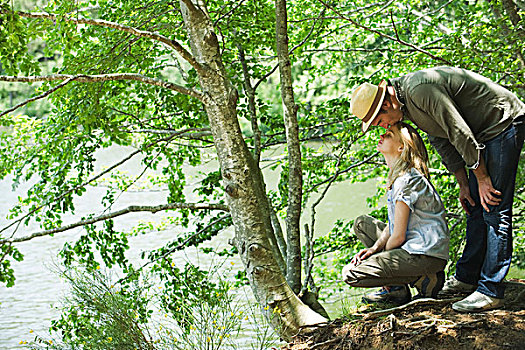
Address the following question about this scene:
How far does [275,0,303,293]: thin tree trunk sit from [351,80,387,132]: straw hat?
2.21ft

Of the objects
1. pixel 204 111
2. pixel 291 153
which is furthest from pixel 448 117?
pixel 204 111

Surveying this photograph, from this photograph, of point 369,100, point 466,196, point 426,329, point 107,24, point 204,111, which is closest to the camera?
point 426,329

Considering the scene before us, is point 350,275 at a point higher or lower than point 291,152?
lower

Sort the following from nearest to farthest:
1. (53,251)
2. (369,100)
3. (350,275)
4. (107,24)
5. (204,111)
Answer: (107,24), (369,100), (350,275), (204,111), (53,251)

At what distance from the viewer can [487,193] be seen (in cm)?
300

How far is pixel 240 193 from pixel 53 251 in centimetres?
932

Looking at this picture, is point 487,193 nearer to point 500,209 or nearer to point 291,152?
point 500,209

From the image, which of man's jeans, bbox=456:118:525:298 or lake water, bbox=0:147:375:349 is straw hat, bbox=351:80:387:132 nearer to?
man's jeans, bbox=456:118:525:298

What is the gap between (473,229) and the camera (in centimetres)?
332

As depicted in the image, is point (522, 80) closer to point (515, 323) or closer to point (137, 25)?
point (515, 323)

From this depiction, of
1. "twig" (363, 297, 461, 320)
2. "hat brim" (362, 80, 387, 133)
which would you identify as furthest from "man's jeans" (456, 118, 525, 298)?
"hat brim" (362, 80, 387, 133)

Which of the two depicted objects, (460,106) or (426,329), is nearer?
(426,329)

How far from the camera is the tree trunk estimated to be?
3.29 metres

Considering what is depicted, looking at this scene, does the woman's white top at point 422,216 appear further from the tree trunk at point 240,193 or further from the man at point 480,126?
the tree trunk at point 240,193
